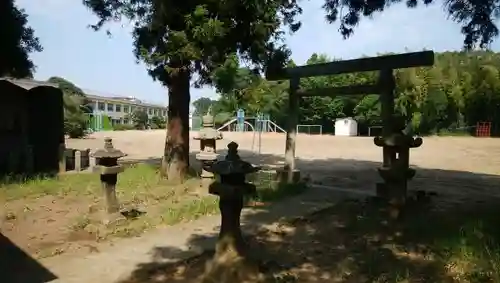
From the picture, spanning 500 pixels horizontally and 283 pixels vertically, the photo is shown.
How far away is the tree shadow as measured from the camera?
4.97 m

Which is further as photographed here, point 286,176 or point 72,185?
point 72,185

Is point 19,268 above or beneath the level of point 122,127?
beneath

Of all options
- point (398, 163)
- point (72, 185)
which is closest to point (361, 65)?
point (398, 163)

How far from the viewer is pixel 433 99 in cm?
3131

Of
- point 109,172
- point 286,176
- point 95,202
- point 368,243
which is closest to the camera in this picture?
point 368,243

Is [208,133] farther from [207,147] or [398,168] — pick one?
[398,168]

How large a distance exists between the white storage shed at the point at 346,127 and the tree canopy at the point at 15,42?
26.5 meters

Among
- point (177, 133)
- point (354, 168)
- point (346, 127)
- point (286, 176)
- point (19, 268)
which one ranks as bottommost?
point (19, 268)

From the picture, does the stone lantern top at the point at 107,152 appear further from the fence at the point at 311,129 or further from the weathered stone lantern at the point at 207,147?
the fence at the point at 311,129

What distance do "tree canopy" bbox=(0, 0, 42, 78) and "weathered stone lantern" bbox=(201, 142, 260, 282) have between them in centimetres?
800

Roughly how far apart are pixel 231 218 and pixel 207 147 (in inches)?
237

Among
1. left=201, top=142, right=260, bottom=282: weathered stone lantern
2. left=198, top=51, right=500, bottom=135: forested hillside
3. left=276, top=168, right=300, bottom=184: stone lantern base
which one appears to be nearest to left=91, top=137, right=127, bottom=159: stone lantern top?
left=201, top=142, right=260, bottom=282: weathered stone lantern

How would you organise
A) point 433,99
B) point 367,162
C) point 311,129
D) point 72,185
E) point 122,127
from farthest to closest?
1. point 122,127
2. point 311,129
3. point 433,99
4. point 367,162
5. point 72,185

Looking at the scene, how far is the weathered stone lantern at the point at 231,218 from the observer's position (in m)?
4.55
